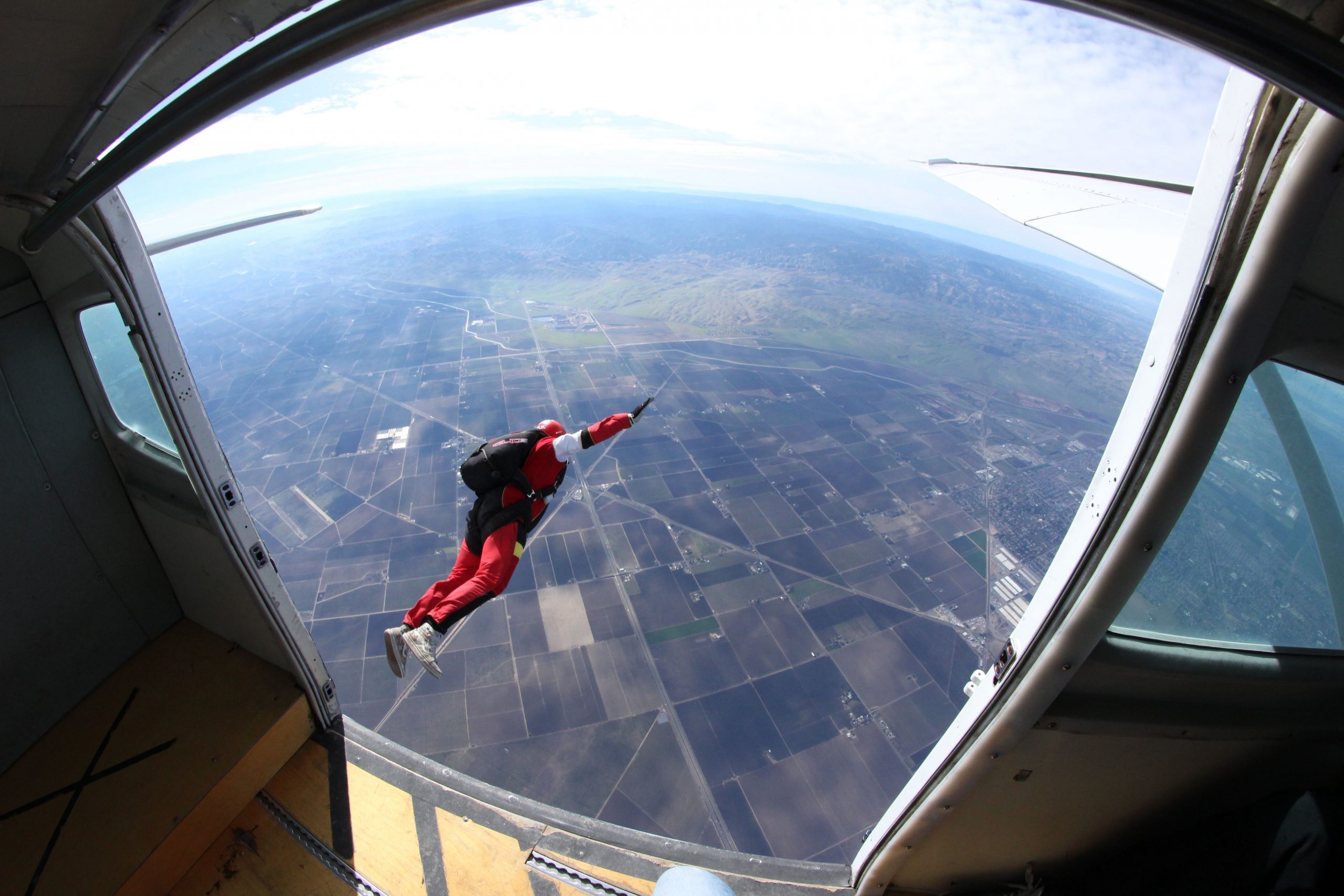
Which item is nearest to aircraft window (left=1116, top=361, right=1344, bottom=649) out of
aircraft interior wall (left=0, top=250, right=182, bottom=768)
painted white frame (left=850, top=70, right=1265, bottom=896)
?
painted white frame (left=850, top=70, right=1265, bottom=896)

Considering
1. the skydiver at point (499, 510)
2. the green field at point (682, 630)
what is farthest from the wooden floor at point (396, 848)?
the green field at point (682, 630)

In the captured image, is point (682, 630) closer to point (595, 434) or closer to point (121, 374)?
point (595, 434)

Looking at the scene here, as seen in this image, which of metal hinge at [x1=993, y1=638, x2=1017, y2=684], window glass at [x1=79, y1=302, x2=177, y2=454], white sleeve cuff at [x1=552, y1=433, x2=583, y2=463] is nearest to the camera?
metal hinge at [x1=993, y1=638, x2=1017, y2=684]

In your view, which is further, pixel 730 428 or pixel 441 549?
pixel 730 428

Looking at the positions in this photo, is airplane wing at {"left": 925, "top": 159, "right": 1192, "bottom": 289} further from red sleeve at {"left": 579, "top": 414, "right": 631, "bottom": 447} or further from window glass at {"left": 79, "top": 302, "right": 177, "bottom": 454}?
window glass at {"left": 79, "top": 302, "right": 177, "bottom": 454}

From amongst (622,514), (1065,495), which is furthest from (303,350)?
(1065,495)

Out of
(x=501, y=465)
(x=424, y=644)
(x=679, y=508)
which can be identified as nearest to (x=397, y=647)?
(x=424, y=644)

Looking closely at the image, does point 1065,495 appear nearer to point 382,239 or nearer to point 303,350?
point 303,350
